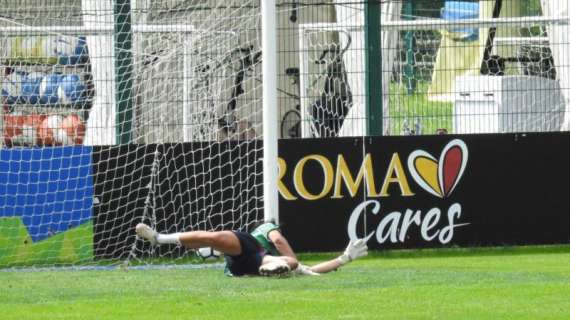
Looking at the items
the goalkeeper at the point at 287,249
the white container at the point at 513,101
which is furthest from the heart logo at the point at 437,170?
the goalkeeper at the point at 287,249

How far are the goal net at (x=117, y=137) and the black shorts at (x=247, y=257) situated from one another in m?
3.20

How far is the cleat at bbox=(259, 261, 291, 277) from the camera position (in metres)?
13.8

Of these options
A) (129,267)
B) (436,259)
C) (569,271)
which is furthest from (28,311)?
(436,259)

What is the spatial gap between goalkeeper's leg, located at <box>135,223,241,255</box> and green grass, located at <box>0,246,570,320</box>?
0.34 meters

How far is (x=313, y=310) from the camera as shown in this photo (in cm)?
1110

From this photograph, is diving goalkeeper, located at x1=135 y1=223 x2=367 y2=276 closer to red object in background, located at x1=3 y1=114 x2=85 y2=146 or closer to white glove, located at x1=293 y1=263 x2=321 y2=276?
white glove, located at x1=293 y1=263 x2=321 y2=276

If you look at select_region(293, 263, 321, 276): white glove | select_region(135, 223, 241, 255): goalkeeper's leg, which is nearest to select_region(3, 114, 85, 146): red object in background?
select_region(135, 223, 241, 255): goalkeeper's leg

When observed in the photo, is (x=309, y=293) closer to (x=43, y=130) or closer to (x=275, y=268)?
(x=275, y=268)

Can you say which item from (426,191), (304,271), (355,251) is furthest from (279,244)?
(426,191)

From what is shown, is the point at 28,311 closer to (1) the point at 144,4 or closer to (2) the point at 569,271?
(2) the point at 569,271

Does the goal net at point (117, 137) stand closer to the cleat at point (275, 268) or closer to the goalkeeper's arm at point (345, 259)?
the goalkeeper's arm at point (345, 259)

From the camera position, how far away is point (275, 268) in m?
13.8

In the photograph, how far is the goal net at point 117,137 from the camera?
56.3 ft

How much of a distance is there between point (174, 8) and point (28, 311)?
856cm
